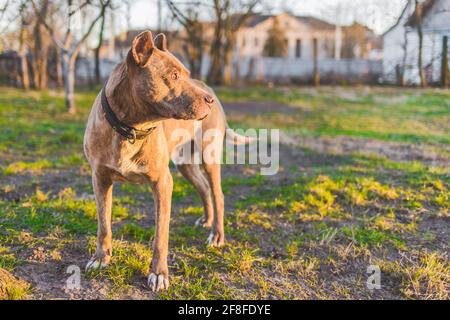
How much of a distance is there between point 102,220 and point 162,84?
4.73 feet

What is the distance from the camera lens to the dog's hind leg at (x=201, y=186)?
5035 mm

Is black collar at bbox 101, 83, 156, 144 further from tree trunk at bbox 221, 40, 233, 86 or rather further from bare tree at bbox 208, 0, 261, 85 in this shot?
tree trunk at bbox 221, 40, 233, 86

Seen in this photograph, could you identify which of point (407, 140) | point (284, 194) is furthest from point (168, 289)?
point (407, 140)

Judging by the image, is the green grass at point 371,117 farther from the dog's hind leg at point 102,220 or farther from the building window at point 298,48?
the building window at point 298,48

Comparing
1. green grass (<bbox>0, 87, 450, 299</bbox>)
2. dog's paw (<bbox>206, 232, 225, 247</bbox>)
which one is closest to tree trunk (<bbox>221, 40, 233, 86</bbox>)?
green grass (<bbox>0, 87, 450, 299</bbox>)

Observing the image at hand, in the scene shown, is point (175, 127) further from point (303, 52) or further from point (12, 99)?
point (303, 52)

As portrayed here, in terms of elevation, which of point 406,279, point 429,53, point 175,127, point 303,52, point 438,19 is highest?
point 303,52

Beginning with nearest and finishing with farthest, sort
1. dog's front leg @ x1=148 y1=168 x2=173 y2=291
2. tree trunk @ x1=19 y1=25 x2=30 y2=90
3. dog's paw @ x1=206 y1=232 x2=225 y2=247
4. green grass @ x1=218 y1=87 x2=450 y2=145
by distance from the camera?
1. dog's front leg @ x1=148 y1=168 x2=173 y2=291
2. dog's paw @ x1=206 y1=232 x2=225 y2=247
3. green grass @ x1=218 y1=87 x2=450 y2=145
4. tree trunk @ x1=19 y1=25 x2=30 y2=90

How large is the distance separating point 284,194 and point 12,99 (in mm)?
13039

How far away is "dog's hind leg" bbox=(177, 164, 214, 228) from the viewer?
198 inches

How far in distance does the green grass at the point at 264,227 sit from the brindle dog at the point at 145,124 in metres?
0.38

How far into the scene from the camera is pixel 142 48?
3.26 metres

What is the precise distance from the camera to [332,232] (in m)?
4.94

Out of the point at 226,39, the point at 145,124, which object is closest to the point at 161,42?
the point at 145,124
